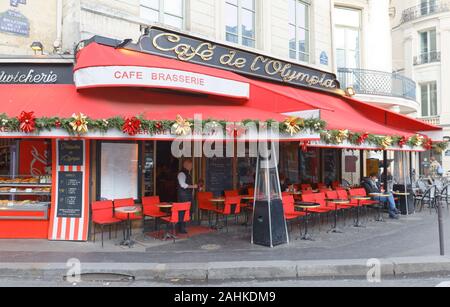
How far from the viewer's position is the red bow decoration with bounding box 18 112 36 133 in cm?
686

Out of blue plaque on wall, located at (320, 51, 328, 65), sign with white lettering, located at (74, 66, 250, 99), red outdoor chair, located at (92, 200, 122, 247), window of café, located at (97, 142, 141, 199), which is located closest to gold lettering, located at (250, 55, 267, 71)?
sign with white lettering, located at (74, 66, 250, 99)

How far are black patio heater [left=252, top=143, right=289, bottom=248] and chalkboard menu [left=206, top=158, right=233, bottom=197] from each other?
288 cm

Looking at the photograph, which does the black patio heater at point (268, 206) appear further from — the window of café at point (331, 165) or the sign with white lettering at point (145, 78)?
the window of café at point (331, 165)

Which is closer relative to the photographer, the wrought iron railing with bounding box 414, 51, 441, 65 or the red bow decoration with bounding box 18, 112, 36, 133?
the red bow decoration with bounding box 18, 112, 36, 133

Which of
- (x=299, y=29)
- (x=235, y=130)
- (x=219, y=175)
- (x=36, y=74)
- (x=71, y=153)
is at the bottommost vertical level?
(x=219, y=175)

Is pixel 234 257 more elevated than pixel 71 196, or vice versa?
pixel 71 196

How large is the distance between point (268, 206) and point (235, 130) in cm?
168

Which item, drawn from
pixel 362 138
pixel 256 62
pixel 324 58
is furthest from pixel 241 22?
pixel 362 138

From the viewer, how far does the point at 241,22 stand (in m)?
11.7

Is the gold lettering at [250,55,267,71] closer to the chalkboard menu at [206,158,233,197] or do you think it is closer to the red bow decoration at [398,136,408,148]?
the chalkboard menu at [206,158,233,197]

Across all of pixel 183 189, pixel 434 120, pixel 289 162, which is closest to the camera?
pixel 183 189

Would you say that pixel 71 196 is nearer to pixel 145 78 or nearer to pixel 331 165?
pixel 145 78

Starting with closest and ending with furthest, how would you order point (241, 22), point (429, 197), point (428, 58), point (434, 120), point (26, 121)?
point (26, 121), point (241, 22), point (429, 197), point (434, 120), point (428, 58)

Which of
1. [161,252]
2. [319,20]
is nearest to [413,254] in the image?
[161,252]
